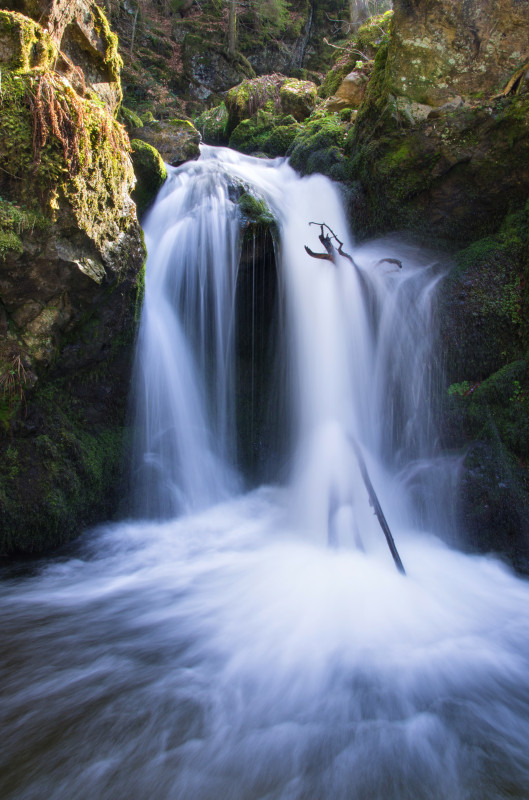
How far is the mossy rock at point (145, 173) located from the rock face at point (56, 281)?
5.93 feet

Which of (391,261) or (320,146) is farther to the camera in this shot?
(320,146)

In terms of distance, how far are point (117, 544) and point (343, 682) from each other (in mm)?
2860

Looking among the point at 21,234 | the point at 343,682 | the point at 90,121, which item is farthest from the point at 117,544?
the point at 90,121

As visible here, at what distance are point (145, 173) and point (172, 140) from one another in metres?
2.90

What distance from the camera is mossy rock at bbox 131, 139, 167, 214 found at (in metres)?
6.91

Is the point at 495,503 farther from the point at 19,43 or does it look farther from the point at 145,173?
the point at 145,173

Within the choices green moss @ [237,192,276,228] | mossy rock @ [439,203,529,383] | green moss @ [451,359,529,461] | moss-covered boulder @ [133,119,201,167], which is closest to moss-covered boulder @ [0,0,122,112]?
green moss @ [237,192,276,228]

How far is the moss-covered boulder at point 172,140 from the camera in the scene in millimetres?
9062

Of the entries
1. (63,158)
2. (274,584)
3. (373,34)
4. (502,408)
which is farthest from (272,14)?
(274,584)

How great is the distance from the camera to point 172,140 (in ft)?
30.4

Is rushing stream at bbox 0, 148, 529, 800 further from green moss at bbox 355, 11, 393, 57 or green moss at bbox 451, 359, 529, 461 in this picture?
green moss at bbox 355, 11, 393, 57

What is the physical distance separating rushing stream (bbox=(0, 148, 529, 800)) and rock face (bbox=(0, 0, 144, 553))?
52cm

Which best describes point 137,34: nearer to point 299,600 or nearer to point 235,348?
point 235,348

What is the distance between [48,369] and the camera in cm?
430
